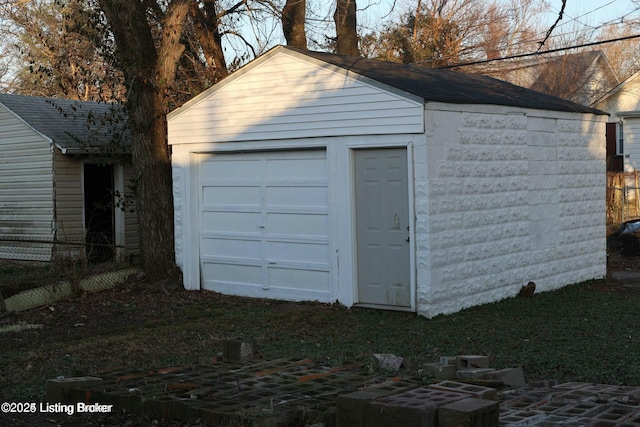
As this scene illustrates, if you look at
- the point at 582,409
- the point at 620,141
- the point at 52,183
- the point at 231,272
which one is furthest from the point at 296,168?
the point at 620,141

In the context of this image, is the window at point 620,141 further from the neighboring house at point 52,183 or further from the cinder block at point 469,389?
the cinder block at point 469,389

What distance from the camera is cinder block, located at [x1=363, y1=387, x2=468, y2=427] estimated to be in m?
4.97

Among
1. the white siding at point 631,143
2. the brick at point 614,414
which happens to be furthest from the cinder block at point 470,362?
the white siding at point 631,143

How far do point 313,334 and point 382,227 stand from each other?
6.88 ft

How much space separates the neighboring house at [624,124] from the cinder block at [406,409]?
22.3m

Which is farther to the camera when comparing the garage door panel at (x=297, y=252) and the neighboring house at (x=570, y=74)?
the neighboring house at (x=570, y=74)

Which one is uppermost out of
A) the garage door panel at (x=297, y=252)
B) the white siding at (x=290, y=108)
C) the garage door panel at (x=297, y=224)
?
the white siding at (x=290, y=108)

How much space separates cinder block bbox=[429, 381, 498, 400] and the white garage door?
18.8ft

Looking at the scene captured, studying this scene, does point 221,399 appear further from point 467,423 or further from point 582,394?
point 582,394

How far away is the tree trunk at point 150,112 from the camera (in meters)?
13.5

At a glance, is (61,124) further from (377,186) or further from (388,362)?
(388,362)

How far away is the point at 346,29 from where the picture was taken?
67.7ft

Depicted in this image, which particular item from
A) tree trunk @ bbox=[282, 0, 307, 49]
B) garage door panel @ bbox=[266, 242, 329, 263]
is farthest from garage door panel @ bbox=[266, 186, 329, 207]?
tree trunk @ bbox=[282, 0, 307, 49]

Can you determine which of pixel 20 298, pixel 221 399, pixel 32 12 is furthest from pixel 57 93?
pixel 221 399
